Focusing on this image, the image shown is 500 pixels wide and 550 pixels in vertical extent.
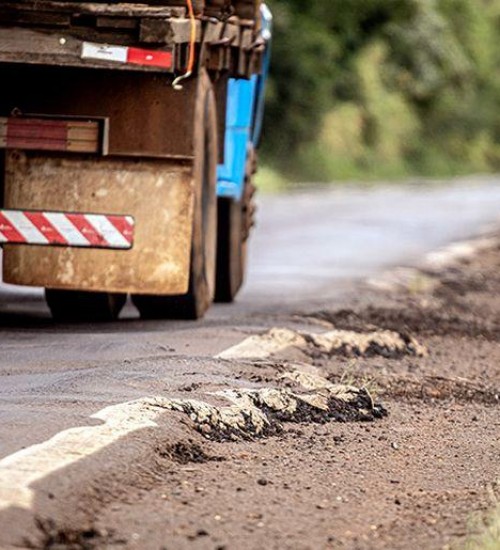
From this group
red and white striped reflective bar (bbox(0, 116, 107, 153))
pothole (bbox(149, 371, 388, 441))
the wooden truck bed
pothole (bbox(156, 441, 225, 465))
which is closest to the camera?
pothole (bbox(156, 441, 225, 465))

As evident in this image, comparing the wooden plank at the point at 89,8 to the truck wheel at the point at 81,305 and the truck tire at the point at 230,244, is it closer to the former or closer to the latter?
the truck wheel at the point at 81,305

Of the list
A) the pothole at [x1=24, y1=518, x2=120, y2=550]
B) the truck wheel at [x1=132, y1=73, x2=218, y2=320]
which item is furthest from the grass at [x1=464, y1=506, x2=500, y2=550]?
the truck wheel at [x1=132, y1=73, x2=218, y2=320]

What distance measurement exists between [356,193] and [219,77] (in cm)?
2465

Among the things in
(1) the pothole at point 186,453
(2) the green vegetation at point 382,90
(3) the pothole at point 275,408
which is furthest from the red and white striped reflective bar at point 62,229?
(2) the green vegetation at point 382,90

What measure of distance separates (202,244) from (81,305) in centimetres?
82

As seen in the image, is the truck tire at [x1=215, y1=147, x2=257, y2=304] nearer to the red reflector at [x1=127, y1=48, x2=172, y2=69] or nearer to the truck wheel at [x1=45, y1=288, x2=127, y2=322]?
the truck wheel at [x1=45, y1=288, x2=127, y2=322]

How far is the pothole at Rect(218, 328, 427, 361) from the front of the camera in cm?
951

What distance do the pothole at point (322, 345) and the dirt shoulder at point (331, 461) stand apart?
0.01 meters

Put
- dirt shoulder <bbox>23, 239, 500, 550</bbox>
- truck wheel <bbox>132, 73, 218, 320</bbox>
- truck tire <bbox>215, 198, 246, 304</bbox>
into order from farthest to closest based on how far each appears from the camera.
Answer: truck tire <bbox>215, 198, 246, 304</bbox>
truck wheel <bbox>132, 73, 218, 320</bbox>
dirt shoulder <bbox>23, 239, 500, 550</bbox>

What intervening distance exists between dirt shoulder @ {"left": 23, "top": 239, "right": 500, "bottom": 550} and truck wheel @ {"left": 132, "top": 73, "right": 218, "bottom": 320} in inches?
21.9

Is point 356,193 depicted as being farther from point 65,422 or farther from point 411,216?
point 65,422

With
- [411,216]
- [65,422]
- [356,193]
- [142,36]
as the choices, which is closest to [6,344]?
[142,36]

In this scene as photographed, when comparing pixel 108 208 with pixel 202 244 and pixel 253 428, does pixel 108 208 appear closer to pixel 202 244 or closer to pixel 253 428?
pixel 202 244

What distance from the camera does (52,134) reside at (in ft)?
32.4
